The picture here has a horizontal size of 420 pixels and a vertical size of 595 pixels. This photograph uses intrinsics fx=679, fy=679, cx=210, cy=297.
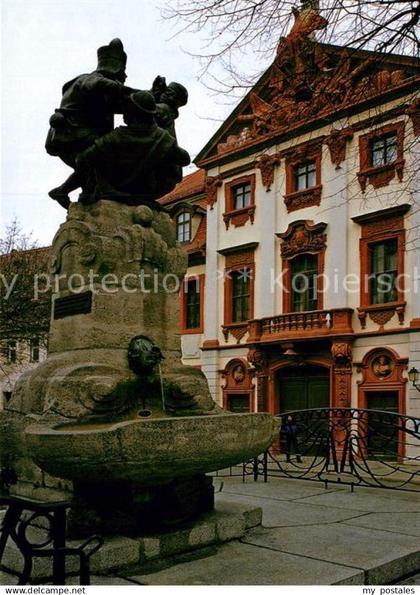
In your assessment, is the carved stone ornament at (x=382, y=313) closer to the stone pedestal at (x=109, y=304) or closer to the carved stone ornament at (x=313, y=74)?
the carved stone ornament at (x=313, y=74)

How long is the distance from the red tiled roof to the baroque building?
88 centimetres

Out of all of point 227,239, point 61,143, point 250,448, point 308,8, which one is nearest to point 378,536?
point 250,448

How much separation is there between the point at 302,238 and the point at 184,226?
7.06 metres

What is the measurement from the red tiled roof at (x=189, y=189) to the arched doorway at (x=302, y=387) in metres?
9.14

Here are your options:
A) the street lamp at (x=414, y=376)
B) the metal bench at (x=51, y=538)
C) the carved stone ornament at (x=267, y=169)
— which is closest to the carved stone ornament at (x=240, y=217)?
the carved stone ornament at (x=267, y=169)

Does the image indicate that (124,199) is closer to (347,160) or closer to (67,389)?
(67,389)

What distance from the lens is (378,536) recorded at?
5.80 meters

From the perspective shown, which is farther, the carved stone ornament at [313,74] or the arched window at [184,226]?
the arched window at [184,226]

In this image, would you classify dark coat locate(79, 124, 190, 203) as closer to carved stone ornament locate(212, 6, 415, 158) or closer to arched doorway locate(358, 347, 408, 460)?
carved stone ornament locate(212, 6, 415, 158)

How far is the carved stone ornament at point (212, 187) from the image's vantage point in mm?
26281

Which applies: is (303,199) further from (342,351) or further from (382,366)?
(382,366)

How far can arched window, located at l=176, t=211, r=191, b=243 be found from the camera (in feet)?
92.5

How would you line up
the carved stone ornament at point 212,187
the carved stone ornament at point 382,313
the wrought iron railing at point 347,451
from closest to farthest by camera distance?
1. the wrought iron railing at point 347,451
2. the carved stone ornament at point 382,313
3. the carved stone ornament at point 212,187

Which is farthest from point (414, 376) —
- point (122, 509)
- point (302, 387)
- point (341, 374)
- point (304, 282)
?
point (122, 509)
